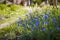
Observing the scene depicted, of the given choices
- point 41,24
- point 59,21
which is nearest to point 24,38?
point 41,24

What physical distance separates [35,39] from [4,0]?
342 inches

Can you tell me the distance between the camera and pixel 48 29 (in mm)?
4395

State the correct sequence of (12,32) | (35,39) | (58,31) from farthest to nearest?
(12,32)
(35,39)
(58,31)

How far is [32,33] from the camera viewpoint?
4.67 metres

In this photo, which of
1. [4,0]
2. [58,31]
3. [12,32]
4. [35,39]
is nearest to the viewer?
[58,31]

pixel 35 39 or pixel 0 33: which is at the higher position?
pixel 35 39

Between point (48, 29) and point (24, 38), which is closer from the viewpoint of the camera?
point (48, 29)

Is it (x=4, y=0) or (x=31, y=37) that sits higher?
(x=31, y=37)

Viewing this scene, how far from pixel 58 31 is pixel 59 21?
58 cm

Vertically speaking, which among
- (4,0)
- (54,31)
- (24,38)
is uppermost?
(54,31)

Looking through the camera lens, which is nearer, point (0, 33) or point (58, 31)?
point (58, 31)

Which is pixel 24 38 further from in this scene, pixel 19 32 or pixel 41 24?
pixel 19 32

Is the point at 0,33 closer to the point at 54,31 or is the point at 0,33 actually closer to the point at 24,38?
the point at 24,38

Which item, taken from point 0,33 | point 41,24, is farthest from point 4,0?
point 41,24
